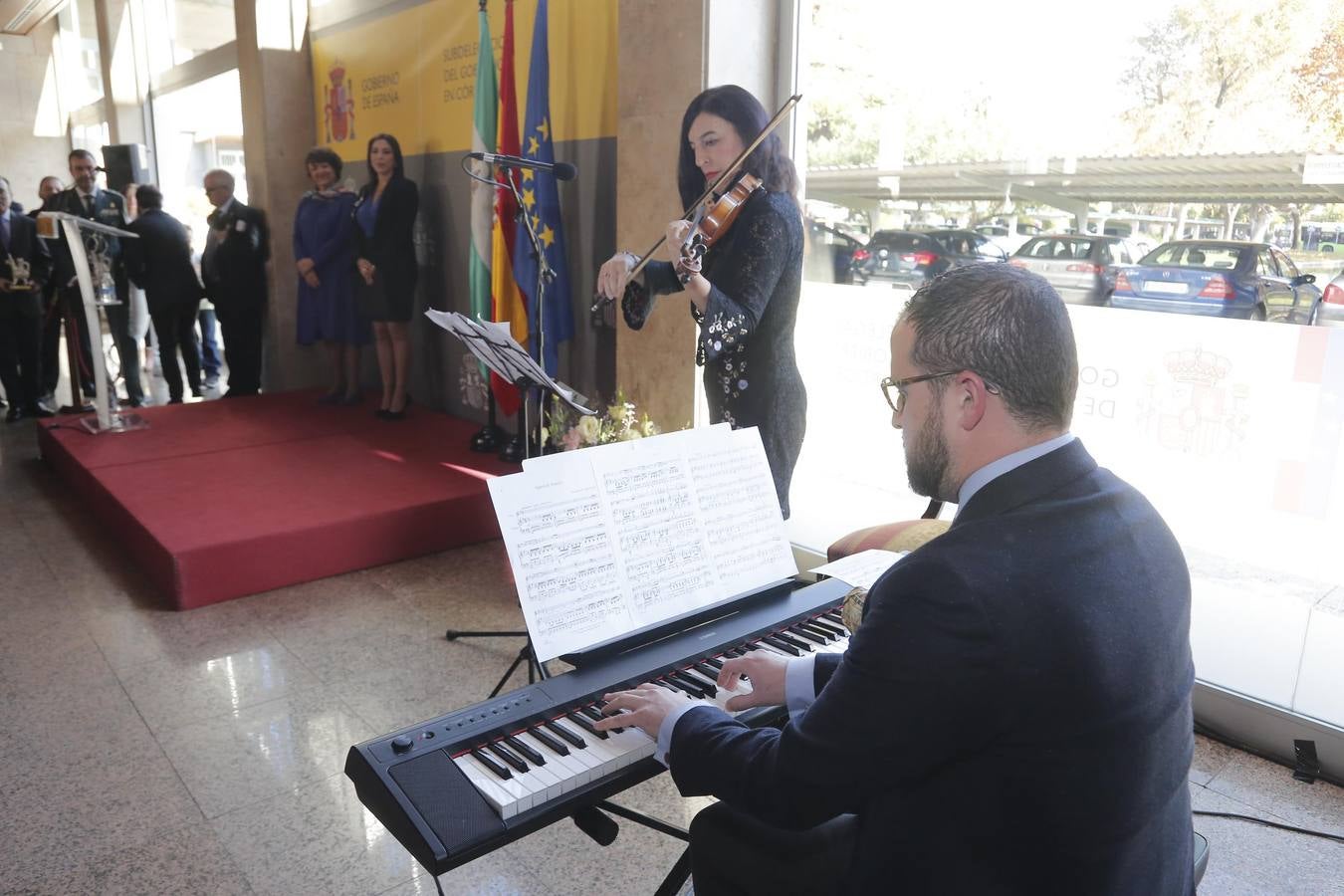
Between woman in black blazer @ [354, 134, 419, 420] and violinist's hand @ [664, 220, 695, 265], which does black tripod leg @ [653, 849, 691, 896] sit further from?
woman in black blazer @ [354, 134, 419, 420]

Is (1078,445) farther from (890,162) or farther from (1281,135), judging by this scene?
(890,162)

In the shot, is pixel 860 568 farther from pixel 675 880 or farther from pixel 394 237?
pixel 394 237

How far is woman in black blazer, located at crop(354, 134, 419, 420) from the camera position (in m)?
5.08

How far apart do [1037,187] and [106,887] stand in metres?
2.99

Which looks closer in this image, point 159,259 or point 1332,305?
point 1332,305

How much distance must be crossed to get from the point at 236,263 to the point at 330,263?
0.85 metres

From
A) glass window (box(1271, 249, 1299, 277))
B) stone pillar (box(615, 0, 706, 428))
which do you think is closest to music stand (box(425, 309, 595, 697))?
stone pillar (box(615, 0, 706, 428))

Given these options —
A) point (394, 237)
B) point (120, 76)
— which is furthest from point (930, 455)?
point (120, 76)

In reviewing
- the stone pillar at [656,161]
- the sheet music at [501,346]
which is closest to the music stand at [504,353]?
the sheet music at [501,346]

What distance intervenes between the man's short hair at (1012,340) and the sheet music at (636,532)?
0.57m

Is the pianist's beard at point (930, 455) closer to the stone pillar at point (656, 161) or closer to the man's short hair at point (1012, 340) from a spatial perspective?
the man's short hair at point (1012, 340)

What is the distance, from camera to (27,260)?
583 cm

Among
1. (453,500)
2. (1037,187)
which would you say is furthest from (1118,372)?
(453,500)

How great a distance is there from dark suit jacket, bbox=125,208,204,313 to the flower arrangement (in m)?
3.87
